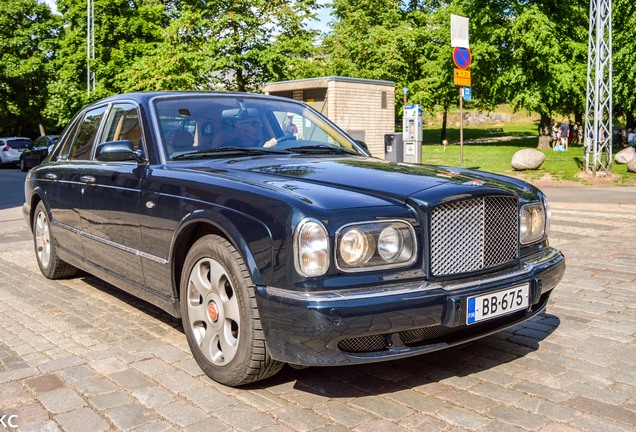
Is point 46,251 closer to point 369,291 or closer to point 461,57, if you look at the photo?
point 369,291

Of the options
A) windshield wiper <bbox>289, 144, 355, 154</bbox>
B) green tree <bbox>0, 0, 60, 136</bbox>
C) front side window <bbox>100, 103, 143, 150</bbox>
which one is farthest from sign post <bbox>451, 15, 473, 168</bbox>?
green tree <bbox>0, 0, 60, 136</bbox>

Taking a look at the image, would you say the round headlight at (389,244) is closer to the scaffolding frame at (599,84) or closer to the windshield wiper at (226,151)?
the windshield wiper at (226,151)

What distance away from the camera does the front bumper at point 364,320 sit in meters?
3.03

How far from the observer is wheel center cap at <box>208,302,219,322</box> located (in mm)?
3655

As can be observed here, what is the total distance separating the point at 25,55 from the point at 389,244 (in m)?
53.0

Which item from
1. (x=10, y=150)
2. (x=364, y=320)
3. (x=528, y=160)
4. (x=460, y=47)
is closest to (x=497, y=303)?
(x=364, y=320)

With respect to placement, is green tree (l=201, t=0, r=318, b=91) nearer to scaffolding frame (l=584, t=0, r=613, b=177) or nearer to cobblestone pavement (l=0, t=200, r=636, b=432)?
scaffolding frame (l=584, t=0, r=613, b=177)

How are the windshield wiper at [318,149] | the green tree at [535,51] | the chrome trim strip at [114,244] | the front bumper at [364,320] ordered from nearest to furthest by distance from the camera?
1. the front bumper at [364,320]
2. the chrome trim strip at [114,244]
3. the windshield wiper at [318,149]
4. the green tree at [535,51]

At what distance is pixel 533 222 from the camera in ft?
13.1

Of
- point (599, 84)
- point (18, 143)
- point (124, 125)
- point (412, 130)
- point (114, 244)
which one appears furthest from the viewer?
point (18, 143)

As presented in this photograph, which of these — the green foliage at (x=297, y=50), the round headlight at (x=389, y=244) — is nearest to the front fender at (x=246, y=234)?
the round headlight at (x=389, y=244)

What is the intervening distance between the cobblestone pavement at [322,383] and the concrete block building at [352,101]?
15.6 meters

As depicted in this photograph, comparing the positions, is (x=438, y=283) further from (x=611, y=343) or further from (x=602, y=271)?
(x=602, y=271)

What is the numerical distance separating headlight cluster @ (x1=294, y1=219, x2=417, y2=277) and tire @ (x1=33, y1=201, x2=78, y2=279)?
389 centimetres
